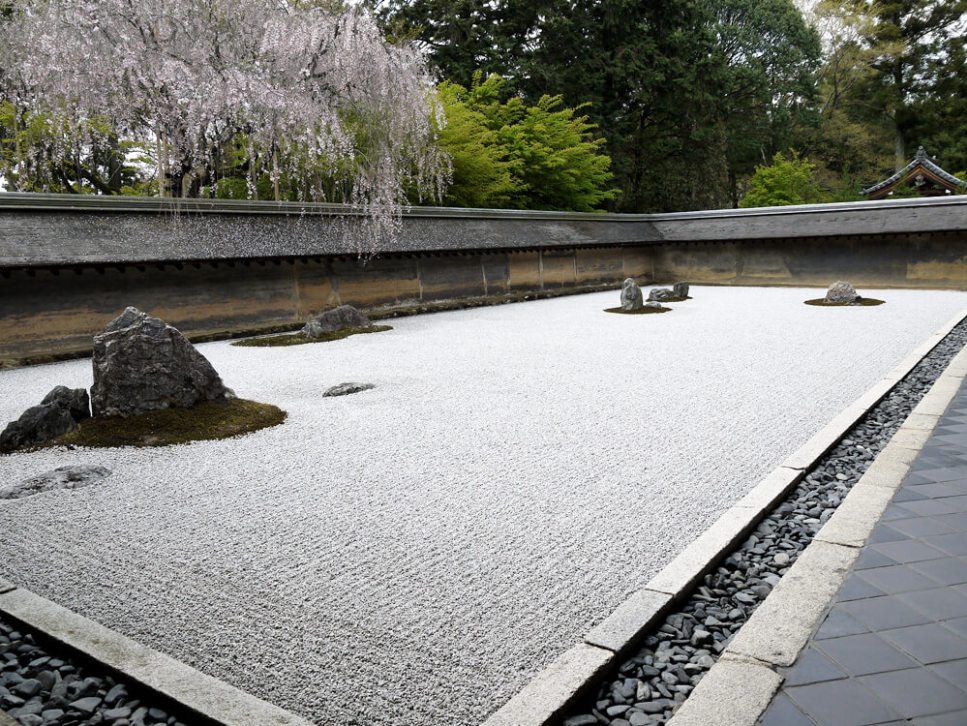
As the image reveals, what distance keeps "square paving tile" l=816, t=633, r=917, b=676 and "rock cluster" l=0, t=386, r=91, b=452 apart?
4.82 meters

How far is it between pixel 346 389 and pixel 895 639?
4.71 metres

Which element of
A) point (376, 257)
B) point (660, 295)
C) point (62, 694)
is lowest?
point (62, 694)

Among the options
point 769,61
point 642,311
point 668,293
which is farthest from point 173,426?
point 769,61

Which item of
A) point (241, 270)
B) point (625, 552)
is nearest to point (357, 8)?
point (241, 270)

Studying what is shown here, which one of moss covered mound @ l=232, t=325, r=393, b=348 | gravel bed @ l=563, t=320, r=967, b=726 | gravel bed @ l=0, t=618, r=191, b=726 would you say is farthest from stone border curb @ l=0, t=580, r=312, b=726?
moss covered mound @ l=232, t=325, r=393, b=348

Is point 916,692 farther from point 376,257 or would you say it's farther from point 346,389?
point 376,257

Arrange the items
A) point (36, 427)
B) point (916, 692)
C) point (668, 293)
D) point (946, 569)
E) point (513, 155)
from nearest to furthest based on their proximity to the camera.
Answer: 1. point (916, 692)
2. point (946, 569)
3. point (36, 427)
4. point (668, 293)
5. point (513, 155)

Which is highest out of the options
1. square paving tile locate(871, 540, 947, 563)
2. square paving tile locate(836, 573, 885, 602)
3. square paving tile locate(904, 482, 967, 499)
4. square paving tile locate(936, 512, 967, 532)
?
square paving tile locate(904, 482, 967, 499)

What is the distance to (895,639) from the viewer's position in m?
2.10

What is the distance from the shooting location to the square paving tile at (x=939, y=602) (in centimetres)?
223

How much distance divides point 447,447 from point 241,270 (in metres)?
7.23

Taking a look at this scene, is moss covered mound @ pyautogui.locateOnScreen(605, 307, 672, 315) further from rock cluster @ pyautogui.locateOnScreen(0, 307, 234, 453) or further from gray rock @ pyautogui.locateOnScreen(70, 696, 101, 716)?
gray rock @ pyautogui.locateOnScreen(70, 696, 101, 716)

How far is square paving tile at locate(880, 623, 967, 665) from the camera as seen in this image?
2006 millimetres

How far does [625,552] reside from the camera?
109 inches
